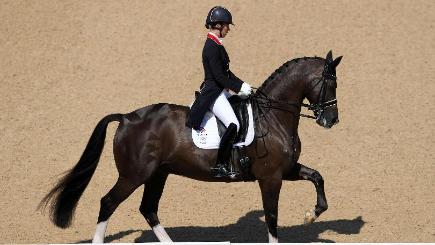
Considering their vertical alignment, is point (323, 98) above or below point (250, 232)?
above

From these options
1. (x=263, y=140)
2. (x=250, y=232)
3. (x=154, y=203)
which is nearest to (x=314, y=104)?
(x=263, y=140)

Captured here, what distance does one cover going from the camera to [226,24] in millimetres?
10219

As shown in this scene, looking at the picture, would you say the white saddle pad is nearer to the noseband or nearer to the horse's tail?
the noseband

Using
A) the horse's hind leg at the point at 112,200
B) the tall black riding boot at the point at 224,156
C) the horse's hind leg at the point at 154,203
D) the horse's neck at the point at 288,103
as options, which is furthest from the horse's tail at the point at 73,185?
the horse's neck at the point at 288,103

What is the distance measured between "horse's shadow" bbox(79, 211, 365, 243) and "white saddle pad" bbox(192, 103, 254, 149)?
1.71 m

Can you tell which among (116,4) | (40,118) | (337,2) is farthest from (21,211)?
(337,2)

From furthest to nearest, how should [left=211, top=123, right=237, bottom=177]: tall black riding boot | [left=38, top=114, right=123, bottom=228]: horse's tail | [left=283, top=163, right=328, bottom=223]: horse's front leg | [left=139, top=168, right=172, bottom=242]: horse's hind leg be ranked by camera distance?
[left=139, top=168, right=172, bottom=242]: horse's hind leg, [left=38, top=114, right=123, bottom=228]: horse's tail, [left=283, top=163, right=328, bottom=223]: horse's front leg, [left=211, top=123, right=237, bottom=177]: tall black riding boot

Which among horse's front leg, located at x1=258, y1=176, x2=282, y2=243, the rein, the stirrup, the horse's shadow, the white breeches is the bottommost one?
the horse's shadow

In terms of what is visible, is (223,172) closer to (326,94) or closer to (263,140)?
(263,140)

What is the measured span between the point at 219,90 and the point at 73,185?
2.38 m

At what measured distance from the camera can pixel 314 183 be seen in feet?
34.4

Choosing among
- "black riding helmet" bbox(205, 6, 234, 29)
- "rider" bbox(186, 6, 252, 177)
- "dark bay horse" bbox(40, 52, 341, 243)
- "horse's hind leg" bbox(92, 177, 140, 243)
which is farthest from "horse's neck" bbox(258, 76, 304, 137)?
"horse's hind leg" bbox(92, 177, 140, 243)

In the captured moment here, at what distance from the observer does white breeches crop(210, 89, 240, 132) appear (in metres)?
10.1

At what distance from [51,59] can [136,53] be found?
2.05m
